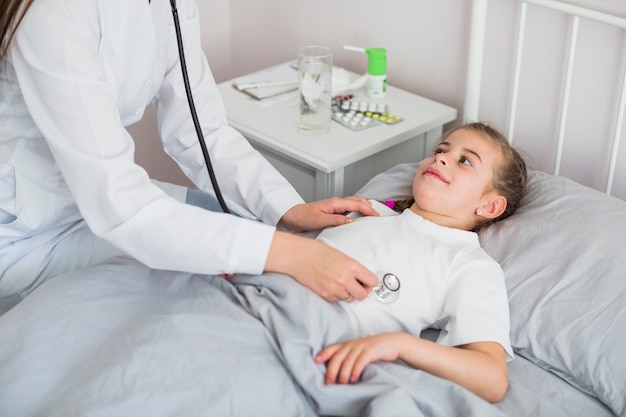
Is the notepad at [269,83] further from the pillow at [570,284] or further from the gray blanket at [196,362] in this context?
the gray blanket at [196,362]

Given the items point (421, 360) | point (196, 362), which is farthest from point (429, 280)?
point (196, 362)

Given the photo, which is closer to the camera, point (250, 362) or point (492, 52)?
point (250, 362)

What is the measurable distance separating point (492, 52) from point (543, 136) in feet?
0.86

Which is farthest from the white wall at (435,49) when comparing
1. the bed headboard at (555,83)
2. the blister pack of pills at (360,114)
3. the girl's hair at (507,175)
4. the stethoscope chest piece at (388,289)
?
the stethoscope chest piece at (388,289)

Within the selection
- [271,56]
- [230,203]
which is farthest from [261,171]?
[271,56]

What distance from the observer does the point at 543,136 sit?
1.98 m

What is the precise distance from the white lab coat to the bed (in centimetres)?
11

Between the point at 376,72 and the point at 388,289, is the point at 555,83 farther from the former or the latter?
the point at 388,289

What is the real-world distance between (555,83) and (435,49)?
1.28ft

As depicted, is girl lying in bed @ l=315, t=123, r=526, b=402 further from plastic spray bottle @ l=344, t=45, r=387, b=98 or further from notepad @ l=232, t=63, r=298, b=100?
notepad @ l=232, t=63, r=298, b=100

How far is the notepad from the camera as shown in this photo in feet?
7.29

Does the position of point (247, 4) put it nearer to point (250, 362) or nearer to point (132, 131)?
point (132, 131)

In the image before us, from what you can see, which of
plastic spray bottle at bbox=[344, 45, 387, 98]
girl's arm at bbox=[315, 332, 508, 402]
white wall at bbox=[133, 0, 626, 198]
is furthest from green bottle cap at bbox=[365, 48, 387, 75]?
girl's arm at bbox=[315, 332, 508, 402]

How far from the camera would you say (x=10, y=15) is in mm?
1222
